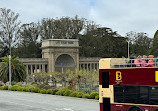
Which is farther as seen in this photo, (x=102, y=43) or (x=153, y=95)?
(x=102, y=43)

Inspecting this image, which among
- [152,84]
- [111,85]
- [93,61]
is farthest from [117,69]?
[93,61]

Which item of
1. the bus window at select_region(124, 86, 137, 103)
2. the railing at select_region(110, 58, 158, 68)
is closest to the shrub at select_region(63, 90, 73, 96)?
the railing at select_region(110, 58, 158, 68)

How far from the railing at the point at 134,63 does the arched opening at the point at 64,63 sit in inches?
2842

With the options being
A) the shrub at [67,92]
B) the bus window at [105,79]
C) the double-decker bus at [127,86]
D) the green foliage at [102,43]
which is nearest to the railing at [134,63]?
the double-decker bus at [127,86]

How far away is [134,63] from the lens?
61.3 feet

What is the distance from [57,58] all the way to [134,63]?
7584 cm

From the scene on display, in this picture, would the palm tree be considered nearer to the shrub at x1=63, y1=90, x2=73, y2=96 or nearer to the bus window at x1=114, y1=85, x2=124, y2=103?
the shrub at x1=63, y1=90, x2=73, y2=96

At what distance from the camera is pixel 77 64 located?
94750mm

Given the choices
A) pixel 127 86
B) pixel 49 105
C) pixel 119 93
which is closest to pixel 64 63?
pixel 49 105

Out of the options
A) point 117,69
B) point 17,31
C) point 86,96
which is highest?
point 17,31

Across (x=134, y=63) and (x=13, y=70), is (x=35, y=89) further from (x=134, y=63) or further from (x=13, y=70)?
(x=134, y=63)

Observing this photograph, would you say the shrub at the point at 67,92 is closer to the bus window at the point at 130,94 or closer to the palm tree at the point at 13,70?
the bus window at the point at 130,94

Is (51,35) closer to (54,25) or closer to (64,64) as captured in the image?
(54,25)

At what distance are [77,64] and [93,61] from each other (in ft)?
31.0
